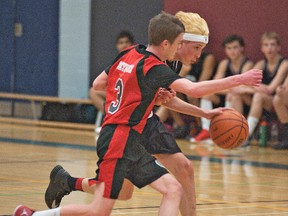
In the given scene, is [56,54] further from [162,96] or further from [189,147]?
[162,96]

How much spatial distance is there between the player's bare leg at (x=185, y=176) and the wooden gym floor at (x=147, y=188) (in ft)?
2.84

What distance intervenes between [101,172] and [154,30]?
0.85 metres

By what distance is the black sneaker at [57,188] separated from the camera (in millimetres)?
5598

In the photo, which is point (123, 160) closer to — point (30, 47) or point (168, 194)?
point (168, 194)

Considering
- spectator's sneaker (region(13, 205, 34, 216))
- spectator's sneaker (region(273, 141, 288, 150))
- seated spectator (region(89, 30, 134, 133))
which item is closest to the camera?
spectator's sneaker (region(13, 205, 34, 216))

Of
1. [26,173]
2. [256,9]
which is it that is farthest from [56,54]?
[26,173]

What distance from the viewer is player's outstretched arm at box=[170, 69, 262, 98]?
471 cm

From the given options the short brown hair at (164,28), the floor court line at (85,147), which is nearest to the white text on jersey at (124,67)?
the short brown hair at (164,28)

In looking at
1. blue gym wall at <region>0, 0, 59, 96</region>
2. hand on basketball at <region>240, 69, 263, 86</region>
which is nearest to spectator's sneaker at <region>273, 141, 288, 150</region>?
blue gym wall at <region>0, 0, 59, 96</region>

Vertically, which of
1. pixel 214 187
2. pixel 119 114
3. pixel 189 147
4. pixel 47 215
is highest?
pixel 119 114

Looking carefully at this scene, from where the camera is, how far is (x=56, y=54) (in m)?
15.4

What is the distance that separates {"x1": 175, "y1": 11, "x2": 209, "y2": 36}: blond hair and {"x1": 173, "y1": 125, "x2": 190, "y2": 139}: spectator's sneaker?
745 centimetres

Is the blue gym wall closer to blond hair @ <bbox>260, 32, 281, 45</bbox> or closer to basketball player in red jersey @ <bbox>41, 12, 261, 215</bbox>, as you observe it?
blond hair @ <bbox>260, 32, 281, 45</bbox>

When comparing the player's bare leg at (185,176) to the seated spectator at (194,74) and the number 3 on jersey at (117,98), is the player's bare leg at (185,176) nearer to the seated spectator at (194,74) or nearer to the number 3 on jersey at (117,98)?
the number 3 on jersey at (117,98)
